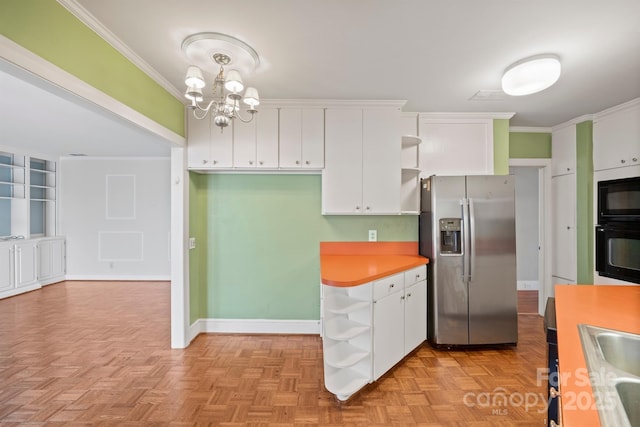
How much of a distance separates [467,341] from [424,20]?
9.27 feet

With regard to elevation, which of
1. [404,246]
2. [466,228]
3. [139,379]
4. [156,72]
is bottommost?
[139,379]

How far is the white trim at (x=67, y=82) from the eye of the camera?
127 centimetres

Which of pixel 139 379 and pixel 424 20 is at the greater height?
pixel 424 20

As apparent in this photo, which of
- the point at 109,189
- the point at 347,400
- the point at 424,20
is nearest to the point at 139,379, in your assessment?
the point at 347,400

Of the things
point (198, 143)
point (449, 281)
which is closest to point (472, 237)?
point (449, 281)

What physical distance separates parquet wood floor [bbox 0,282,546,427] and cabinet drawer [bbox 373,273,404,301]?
740 mm

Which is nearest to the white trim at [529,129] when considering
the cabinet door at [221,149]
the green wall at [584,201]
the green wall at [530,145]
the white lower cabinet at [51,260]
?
the green wall at [530,145]

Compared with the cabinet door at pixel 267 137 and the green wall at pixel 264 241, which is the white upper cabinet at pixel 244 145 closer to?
the cabinet door at pixel 267 137

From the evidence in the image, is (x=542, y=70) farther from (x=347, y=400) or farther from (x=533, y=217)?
(x=533, y=217)

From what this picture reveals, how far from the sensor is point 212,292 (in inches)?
127

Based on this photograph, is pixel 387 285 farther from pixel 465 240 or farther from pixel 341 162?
pixel 341 162

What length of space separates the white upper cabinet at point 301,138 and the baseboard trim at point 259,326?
1.78 metres

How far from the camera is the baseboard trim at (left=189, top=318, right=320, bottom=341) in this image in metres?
3.21

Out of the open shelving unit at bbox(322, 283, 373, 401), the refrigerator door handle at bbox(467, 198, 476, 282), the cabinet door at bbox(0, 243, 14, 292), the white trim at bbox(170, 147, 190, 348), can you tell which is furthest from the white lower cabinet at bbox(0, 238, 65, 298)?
the refrigerator door handle at bbox(467, 198, 476, 282)
